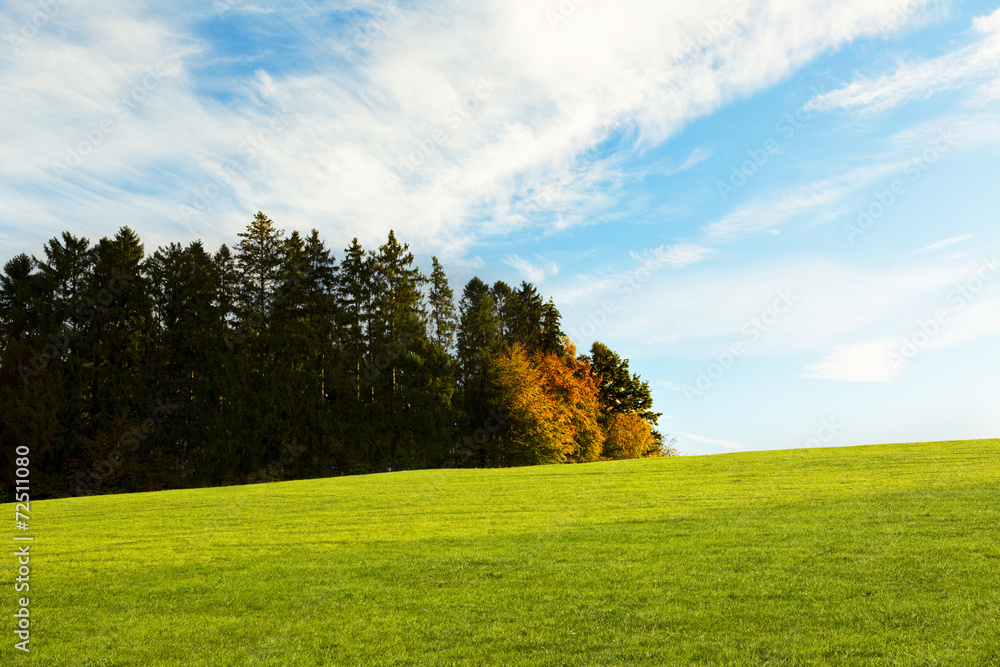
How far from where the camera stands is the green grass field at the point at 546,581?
5.85 meters

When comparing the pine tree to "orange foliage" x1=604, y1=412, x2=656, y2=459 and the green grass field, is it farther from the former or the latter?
the green grass field

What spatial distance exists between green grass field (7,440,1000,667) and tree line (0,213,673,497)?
2015 cm

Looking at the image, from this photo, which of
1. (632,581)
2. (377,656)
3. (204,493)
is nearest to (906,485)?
(632,581)

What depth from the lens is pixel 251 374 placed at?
36625 mm

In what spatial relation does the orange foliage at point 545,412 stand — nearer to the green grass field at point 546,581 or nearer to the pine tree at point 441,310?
the pine tree at point 441,310

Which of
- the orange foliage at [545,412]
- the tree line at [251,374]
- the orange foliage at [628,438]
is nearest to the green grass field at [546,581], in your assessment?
the tree line at [251,374]

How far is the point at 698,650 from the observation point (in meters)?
5.60

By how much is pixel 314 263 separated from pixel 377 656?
39396mm

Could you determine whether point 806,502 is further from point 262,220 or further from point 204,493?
point 262,220

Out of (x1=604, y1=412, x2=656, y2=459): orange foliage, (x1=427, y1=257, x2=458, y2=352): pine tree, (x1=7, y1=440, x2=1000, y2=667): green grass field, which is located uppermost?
(x1=427, y1=257, x2=458, y2=352): pine tree

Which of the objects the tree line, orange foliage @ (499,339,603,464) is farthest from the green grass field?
orange foliage @ (499,339,603,464)

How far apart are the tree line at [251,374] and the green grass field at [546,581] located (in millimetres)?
20149

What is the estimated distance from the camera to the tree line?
32969 millimetres

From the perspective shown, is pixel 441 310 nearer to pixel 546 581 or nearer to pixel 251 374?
pixel 251 374
